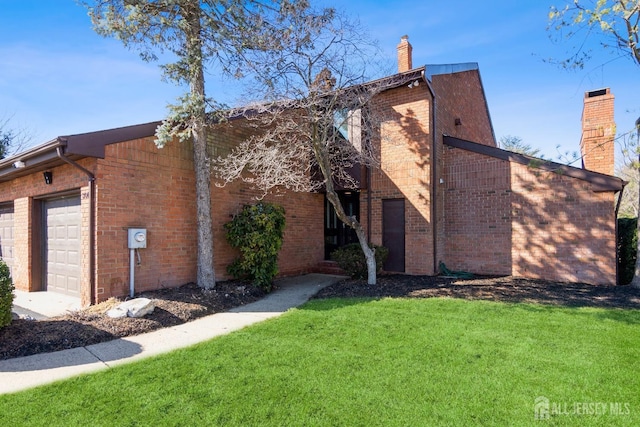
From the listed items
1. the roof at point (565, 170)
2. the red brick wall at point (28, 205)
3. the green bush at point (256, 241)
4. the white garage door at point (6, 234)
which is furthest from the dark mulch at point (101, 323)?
the roof at point (565, 170)

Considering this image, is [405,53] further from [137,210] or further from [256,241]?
[137,210]

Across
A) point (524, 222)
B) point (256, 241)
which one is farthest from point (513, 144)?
point (256, 241)

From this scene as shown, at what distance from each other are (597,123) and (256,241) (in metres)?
13.0

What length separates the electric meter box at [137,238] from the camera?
21.5 feet

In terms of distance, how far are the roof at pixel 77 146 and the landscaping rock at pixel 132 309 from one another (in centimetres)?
271

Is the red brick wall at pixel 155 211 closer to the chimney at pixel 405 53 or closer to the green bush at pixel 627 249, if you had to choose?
the chimney at pixel 405 53

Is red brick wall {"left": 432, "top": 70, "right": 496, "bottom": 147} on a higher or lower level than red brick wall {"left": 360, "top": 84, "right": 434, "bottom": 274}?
higher

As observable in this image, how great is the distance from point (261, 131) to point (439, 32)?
18.0ft

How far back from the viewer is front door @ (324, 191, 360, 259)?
1176 cm

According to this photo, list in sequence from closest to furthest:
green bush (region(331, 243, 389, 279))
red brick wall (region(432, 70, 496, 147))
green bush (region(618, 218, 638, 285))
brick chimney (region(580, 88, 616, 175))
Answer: green bush (region(618, 218, 638, 285)) → green bush (region(331, 243, 389, 279)) → red brick wall (region(432, 70, 496, 147)) → brick chimney (region(580, 88, 616, 175))

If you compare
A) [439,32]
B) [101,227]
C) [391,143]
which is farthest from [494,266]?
[101,227]

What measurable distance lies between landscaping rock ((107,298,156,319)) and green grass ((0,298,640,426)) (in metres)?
1.71

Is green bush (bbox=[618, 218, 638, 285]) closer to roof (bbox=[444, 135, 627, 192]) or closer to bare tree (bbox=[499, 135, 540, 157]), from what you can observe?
roof (bbox=[444, 135, 627, 192])

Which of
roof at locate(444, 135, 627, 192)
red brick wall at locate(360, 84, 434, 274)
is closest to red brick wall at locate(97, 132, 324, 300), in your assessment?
red brick wall at locate(360, 84, 434, 274)
